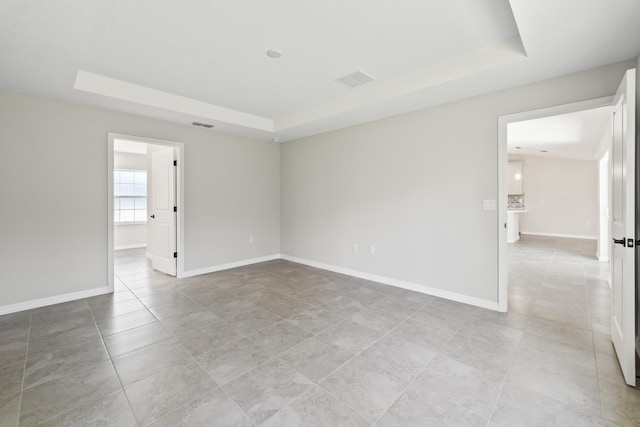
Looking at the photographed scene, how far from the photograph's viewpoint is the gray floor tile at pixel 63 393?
1.74 meters

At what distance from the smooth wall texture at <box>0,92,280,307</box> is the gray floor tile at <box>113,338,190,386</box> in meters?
2.10

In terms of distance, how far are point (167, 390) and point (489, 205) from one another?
3.59 m

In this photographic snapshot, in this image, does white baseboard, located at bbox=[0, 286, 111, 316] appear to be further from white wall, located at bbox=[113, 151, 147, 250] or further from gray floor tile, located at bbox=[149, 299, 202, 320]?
white wall, located at bbox=[113, 151, 147, 250]

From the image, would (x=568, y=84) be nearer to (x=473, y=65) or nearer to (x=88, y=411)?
(x=473, y=65)

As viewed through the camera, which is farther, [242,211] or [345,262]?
[242,211]

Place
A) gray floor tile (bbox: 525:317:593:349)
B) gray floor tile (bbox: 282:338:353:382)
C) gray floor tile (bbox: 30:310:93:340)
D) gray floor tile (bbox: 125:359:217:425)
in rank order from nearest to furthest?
1. gray floor tile (bbox: 125:359:217:425)
2. gray floor tile (bbox: 282:338:353:382)
3. gray floor tile (bbox: 525:317:593:349)
4. gray floor tile (bbox: 30:310:93:340)

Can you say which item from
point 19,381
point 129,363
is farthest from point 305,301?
point 19,381

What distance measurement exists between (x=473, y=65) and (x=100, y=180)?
4.74m

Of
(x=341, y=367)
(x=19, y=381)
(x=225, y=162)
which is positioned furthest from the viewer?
(x=225, y=162)

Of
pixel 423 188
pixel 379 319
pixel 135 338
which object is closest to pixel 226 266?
pixel 135 338

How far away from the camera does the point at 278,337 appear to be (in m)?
2.72

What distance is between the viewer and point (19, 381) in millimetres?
2051

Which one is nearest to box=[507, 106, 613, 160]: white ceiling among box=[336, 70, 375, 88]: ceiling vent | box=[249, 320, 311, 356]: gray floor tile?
box=[336, 70, 375, 88]: ceiling vent

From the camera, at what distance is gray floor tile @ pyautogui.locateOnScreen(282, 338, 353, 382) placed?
2.18 meters
